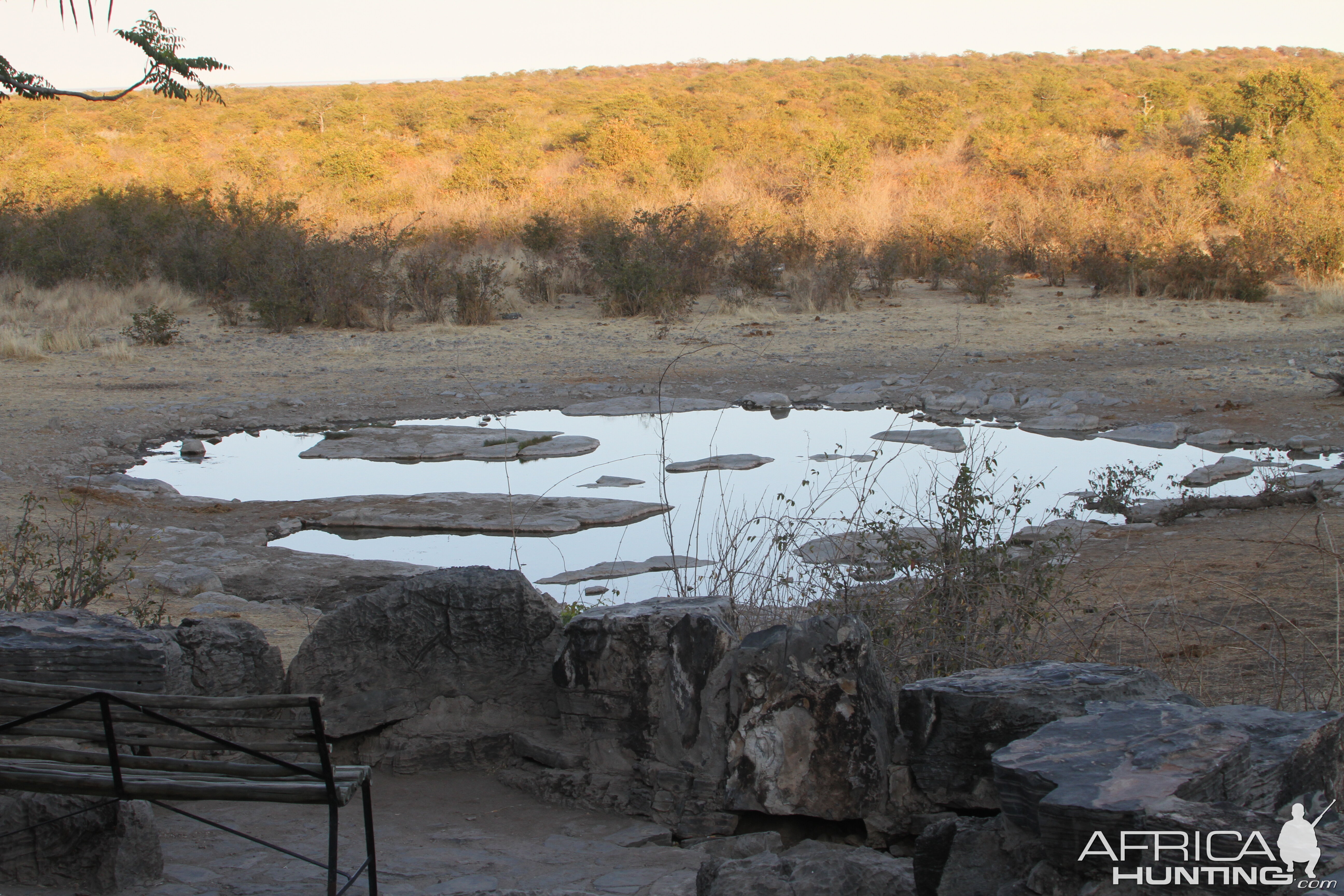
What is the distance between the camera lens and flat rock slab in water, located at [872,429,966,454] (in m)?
8.17

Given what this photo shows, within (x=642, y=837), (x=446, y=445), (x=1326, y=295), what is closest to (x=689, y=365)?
(x=446, y=445)

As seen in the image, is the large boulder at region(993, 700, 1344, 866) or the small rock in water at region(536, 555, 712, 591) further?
the small rock in water at region(536, 555, 712, 591)

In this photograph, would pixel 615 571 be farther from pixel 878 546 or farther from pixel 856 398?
pixel 856 398

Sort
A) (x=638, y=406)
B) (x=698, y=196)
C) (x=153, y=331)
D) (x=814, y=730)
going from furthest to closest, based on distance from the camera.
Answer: (x=698, y=196)
(x=153, y=331)
(x=638, y=406)
(x=814, y=730)

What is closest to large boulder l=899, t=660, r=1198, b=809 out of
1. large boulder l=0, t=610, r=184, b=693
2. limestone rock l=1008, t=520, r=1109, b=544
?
large boulder l=0, t=610, r=184, b=693

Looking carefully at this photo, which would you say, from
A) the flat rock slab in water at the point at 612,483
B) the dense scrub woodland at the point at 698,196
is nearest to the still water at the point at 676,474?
the flat rock slab in water at the point at 612,483

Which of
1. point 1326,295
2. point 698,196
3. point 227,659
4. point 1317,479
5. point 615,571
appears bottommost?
point 615,571

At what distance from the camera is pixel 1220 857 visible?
171 centimetres

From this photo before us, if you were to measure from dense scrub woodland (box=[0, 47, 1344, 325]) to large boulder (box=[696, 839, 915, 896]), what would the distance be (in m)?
12.5

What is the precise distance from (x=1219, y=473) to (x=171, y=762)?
6868mm

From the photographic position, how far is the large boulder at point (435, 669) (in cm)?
326

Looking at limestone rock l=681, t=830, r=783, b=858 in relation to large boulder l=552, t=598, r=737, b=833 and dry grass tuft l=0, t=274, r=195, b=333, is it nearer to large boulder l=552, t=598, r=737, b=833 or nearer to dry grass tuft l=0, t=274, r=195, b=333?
large boulder l=552, t=598, r=737, b=833

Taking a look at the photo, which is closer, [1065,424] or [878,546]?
[878,546]

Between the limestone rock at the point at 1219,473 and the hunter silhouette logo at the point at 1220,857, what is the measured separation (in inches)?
235
